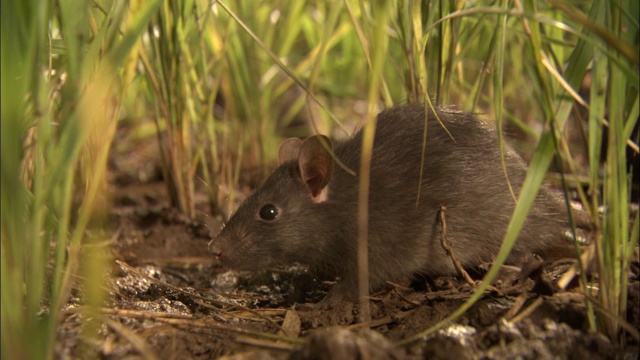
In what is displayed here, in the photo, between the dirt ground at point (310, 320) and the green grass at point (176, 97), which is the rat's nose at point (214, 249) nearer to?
the dirt ground at point (310, 320)

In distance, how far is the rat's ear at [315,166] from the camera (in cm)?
328

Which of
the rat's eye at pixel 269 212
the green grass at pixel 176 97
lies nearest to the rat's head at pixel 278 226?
the rat's eye at pixel 269 212

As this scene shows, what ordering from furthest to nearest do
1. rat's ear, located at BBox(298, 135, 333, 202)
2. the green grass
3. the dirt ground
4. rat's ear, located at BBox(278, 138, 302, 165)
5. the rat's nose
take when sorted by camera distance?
1. rat's ear, located at BBox(278, 138, 302, 165)
2. the rat's nose
3. rat's ear, located at BBox(298, 135, 333, 202)
4. the dirt ground
5. the green grass

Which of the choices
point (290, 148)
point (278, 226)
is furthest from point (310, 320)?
point (290, 148)

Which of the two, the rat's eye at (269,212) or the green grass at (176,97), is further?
the rat's eye at (269,212)

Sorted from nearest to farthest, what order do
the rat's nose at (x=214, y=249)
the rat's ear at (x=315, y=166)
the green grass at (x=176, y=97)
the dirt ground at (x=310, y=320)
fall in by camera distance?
the green grass at (x=176, y=97) → the dirt ground at (x=310, y=320) → the rat's ear at (x=315, y=166) → the rat's nose at (x=214, y=249)

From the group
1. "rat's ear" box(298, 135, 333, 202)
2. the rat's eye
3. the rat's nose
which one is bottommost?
the rat's nose

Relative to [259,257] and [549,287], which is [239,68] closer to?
[259,257]

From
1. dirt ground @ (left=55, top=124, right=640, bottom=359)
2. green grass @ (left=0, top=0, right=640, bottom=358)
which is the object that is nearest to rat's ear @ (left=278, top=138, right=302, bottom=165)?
green grass @ (left=0, top=0, right=640, bottom=358)

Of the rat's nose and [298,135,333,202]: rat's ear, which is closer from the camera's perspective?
[298,135,333,202]: rat's ear

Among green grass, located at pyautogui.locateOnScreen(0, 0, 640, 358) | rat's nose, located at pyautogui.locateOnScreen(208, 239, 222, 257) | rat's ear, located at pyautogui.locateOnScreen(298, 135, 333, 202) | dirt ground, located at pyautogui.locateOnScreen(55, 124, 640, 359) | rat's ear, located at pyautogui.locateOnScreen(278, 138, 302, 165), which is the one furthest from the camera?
rat's ear, located at pyautogui.locateOnScreen(278, 138, 302, 165)

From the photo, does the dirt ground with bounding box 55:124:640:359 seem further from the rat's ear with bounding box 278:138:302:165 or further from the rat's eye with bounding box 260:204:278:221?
the rat's ear with bounding box 278:138:302:165

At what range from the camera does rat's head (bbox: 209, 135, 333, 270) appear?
11.3ft

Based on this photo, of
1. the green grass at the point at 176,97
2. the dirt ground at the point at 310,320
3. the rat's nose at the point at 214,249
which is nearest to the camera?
the green grass at the point at 176,97
